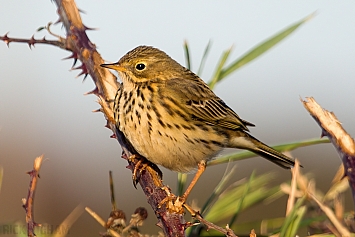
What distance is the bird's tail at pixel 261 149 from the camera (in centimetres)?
420

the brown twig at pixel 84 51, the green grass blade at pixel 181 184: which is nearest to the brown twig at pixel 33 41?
the brown twig at pixel 84 51

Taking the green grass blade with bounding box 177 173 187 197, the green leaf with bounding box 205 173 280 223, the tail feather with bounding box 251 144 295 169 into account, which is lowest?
the green leaf with bounding box 205 173 280 223

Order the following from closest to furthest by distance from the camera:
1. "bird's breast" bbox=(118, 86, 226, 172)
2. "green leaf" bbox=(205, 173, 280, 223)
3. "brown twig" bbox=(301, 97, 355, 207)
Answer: "brown twig" bbox=(301, 97, 355, 207) < "green leaf" bbox=(205, 173, 280, 223) < "bird's breast" bbox=(118, 86, 226, 172)

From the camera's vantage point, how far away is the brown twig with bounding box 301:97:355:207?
214cm

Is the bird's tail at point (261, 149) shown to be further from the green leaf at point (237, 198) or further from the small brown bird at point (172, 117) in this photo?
the green leaf at point (237, 198)

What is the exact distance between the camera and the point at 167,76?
14.3 ft

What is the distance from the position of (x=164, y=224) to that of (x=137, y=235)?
12 cm

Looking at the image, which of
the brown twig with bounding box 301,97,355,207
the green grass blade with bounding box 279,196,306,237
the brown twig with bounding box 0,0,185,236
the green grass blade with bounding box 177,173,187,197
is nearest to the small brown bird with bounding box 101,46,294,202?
the brown twig with bounding box 0,0,185,236

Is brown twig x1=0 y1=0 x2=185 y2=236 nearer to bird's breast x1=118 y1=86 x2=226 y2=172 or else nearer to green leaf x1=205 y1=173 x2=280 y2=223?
bird's breast x1=118 y1=86 x2=226 y2=172

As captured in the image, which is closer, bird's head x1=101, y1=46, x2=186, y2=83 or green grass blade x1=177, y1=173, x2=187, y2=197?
green grass blade x1=177, y1=173, x2=187, y2=197

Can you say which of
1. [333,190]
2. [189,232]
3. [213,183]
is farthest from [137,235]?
[213,183]

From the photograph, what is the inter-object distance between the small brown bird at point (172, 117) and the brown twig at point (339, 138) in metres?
1.43

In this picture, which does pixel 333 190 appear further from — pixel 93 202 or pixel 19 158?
pixel 19 158

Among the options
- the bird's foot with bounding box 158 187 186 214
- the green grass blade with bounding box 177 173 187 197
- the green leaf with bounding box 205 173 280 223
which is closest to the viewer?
the bird's foot with bounding box 158 187 186 214
